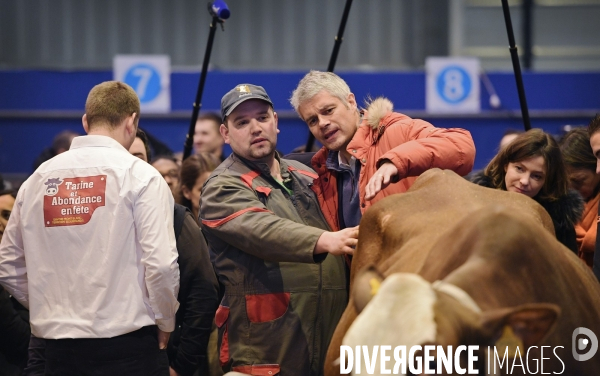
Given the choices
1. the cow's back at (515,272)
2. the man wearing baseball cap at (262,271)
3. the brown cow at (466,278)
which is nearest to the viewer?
the brown cow at (466,278)

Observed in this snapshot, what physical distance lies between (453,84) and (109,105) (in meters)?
Result: 5.61

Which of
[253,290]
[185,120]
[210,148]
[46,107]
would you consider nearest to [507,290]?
[253,290]

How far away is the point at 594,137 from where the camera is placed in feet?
11.6

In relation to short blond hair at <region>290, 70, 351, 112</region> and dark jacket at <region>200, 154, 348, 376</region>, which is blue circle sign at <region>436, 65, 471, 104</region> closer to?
short blond hair at <region>290, 70, 351, 112</region>

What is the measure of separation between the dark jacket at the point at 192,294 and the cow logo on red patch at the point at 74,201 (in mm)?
425

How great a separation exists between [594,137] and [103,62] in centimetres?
891

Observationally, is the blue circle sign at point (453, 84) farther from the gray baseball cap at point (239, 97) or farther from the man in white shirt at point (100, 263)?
the man in white shirt at point (100, 263)

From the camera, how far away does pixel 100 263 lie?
304 cm

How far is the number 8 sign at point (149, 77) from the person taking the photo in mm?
8078

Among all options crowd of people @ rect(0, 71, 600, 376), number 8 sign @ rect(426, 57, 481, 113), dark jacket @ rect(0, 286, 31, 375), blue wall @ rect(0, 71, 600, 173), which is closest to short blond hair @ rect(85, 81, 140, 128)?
crowd of people @ rect(0, 71, 600, 376)

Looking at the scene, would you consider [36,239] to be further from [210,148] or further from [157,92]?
[157,92]

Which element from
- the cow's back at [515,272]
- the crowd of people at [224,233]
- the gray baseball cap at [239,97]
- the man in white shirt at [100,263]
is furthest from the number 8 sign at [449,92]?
the cow's back at [515,272]

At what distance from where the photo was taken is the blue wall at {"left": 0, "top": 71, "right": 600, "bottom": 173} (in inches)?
324

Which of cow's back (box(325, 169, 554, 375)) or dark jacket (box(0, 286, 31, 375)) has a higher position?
cow's back (box(325, 169, 554, 375))
